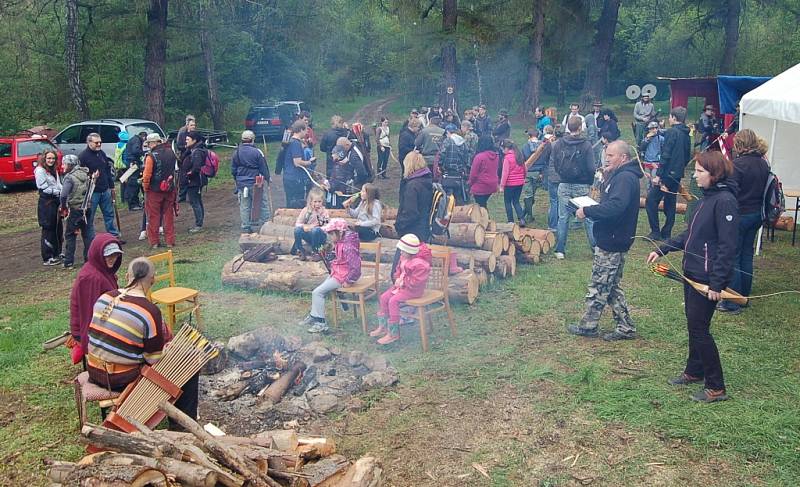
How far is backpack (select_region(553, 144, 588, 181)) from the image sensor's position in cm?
924

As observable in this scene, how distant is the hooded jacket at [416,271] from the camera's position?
22.6ft

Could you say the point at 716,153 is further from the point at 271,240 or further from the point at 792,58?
the point at 792,58

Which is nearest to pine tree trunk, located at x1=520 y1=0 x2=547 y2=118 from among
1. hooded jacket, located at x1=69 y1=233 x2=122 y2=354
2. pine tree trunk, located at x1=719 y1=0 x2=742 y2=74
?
pine tree trunk, located at x1=719 y1=0 x2=742 y2=74

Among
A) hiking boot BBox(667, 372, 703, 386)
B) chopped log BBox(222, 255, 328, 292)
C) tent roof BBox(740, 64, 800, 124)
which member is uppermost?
tent roof BBox(740, 64, 800, 124)

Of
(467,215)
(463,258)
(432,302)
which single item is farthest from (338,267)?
(467,215)

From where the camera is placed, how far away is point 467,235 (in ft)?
29.8

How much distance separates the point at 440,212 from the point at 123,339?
4355mm

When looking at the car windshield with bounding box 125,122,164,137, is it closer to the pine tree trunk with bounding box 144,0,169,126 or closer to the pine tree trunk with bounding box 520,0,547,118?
the pine tree trunk with bounding box 144,0,169,126

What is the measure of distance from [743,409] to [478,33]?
18.7 m

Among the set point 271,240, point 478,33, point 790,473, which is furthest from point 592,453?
point 478,33

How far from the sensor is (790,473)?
4527 millimetres

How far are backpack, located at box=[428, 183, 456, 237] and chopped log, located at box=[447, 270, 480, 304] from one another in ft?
1.97

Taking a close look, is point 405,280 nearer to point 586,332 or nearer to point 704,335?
point 586,332

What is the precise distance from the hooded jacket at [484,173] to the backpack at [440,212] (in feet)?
9.58
